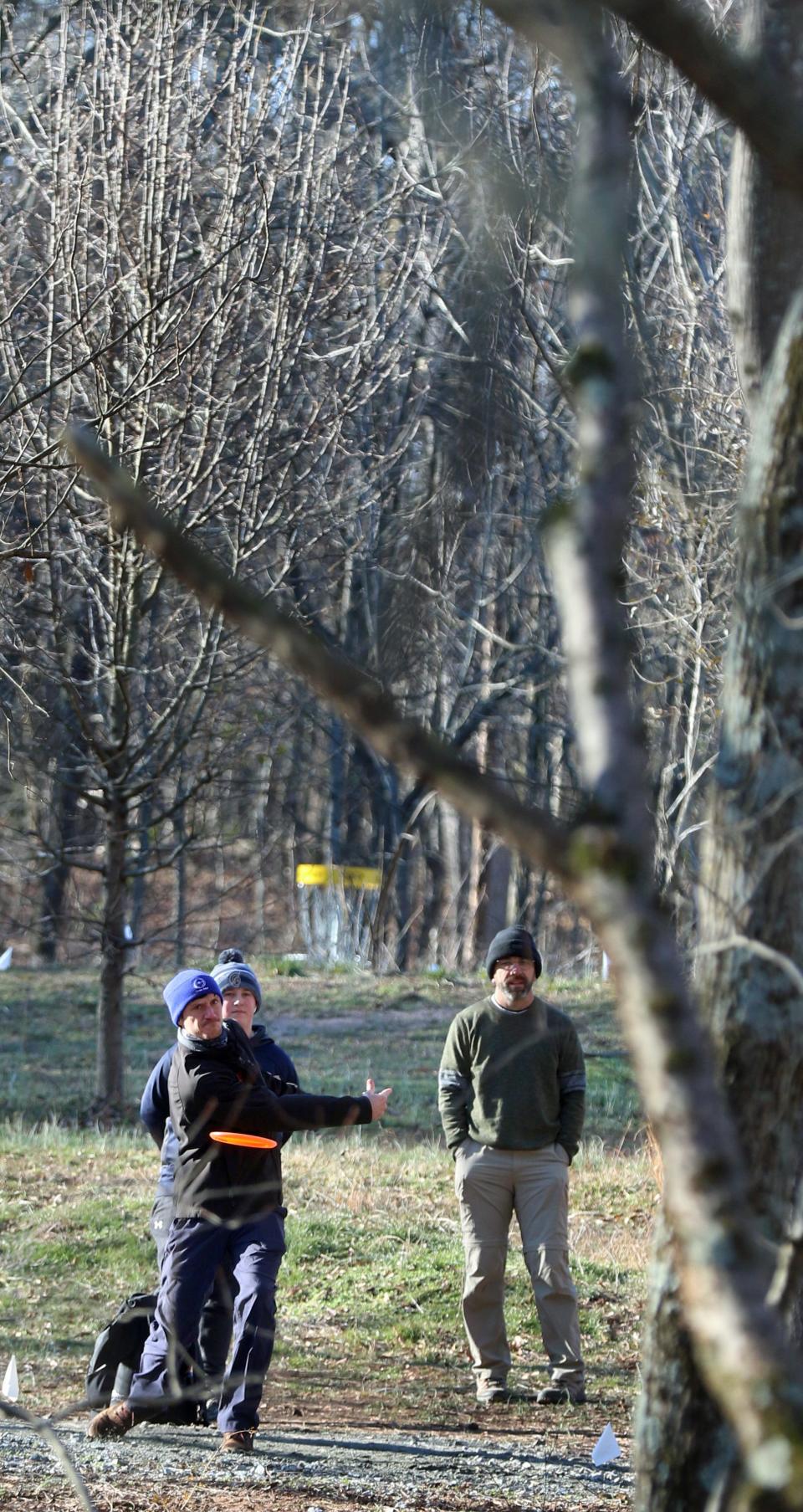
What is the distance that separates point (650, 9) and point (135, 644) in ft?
36.3

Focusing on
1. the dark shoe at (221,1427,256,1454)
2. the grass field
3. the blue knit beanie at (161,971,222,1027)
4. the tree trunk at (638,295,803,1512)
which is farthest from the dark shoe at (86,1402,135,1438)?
the tree trunk at (638,295,803,1512)

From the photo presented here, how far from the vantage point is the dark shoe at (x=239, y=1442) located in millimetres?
5988

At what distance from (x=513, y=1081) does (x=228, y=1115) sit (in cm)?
189

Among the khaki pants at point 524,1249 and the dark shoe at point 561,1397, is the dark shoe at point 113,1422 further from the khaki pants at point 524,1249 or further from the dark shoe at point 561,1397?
the dark shoe at point 561,1397

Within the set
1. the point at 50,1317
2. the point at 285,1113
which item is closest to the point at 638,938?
the point at 285,1113

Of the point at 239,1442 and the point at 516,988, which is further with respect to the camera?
the point at 516,988

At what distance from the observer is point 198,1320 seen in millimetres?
6023

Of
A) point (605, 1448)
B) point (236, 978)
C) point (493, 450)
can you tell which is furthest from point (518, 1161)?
point (493, 450)

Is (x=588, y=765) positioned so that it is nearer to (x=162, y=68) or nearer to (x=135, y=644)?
(x=162, y=68)

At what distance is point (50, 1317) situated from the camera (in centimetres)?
882

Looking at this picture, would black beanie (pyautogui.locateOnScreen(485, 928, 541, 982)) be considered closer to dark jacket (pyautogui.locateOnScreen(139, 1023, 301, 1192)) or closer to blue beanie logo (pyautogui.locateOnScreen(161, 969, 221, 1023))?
dark jacket (pyautogui.locateOnScreen(139, 1023, 301, 1192))

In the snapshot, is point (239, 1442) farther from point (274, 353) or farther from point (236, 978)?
point (274, 353)

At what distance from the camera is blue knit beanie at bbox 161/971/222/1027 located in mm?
5957

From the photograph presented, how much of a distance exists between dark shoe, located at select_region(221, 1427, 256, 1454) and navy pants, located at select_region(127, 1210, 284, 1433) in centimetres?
2
